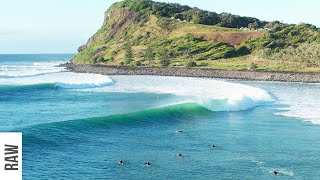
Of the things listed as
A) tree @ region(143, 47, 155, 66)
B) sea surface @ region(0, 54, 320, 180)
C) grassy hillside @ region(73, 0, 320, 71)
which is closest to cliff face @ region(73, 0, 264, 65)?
grassy hillside @ region(73, 0, 320, 71)

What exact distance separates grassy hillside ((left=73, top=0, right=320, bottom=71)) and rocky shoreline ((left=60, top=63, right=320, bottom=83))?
6639mm

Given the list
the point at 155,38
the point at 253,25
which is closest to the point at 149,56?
the point at 155,38

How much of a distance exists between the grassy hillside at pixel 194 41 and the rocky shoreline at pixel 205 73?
21.8ft

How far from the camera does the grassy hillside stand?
11269cm

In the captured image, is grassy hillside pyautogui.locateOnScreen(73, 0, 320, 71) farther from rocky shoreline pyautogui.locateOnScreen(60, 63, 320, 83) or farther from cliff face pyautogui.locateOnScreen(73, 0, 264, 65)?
rocky shoreline pyautogui.locateOnScreen(60, 63, 320, 83)

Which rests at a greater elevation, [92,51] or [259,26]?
[259,26]

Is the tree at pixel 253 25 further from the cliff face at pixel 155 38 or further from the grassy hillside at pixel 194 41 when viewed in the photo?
the cliff face at pixel 155 38

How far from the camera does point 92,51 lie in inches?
6329

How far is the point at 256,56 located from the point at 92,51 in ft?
214

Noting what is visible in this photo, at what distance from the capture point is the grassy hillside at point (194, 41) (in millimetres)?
112688

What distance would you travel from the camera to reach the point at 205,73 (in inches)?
4124

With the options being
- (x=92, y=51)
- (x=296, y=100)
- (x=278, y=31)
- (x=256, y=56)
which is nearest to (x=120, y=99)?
(x=296, y=100)

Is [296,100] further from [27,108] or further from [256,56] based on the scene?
[256,56]

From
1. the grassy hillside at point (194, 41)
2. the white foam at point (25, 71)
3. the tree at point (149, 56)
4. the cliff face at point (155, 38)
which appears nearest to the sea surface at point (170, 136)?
the grassy hillside at point (194, 41)
